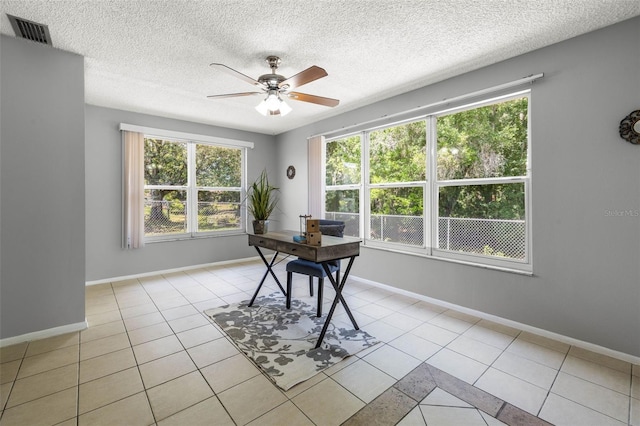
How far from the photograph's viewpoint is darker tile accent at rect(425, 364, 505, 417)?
5.37 ft

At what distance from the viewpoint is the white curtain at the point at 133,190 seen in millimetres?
4055

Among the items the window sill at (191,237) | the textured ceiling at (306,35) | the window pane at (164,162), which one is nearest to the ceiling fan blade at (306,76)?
the textured ceiling at (306,35)

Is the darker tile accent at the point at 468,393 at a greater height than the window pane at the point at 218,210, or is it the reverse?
the window pane at the point at 218,210

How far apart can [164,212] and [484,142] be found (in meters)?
4.56

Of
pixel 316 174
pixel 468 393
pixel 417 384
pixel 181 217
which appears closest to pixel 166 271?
pixel 181 217

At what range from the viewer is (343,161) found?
4430mm

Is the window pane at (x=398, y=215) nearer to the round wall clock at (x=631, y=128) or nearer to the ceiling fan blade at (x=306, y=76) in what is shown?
the round wall clock at (x=631, y=128)

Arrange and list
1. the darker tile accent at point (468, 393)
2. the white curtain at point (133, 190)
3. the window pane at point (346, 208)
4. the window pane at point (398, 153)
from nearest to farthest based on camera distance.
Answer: the darker tile accent at point (468, 393) → the window pane at point (398, 153) → the white curtain at point (133, 190) → the window pane at point (346, 208)

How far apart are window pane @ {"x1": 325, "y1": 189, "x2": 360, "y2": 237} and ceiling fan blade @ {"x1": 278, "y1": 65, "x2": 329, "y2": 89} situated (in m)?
2.15

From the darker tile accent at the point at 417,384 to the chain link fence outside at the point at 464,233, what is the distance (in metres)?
1.48

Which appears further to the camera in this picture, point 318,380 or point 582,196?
point 582,196

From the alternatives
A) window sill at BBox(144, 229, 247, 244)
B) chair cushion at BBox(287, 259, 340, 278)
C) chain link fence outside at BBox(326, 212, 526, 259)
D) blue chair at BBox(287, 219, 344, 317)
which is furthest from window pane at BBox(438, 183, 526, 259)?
window sill at BBox(144, 229, 247, 244)

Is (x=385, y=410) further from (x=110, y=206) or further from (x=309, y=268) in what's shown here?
(x=110, y=206)

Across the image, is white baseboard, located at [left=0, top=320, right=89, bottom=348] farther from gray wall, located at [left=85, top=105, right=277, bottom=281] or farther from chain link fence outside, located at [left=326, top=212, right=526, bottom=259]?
chain link fence outside, located at [left=326, top=212, right=526, bottom=259]
